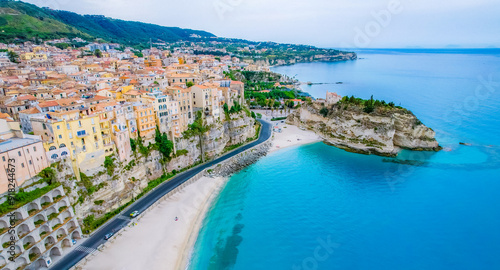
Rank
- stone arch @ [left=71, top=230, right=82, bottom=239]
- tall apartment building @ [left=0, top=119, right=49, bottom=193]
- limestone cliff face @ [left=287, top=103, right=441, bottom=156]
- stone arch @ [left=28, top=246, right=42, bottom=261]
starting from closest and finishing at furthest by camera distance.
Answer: tall apartment building @ [left=0, top=119, right=49, bottom=193], stone arch @ [left=28, top=246, right=42, bottom=261], stone arch @ [left=71, top=230, right=82, bottom=239], limestone cliff face @ [left=287, top=103, right=441, bottom=156]

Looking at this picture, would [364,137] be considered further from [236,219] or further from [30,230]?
[30,230]

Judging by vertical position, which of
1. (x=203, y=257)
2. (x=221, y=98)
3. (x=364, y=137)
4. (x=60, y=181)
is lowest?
(x=203, y=257)

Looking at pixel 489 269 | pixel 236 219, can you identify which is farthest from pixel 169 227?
pixel 489 269

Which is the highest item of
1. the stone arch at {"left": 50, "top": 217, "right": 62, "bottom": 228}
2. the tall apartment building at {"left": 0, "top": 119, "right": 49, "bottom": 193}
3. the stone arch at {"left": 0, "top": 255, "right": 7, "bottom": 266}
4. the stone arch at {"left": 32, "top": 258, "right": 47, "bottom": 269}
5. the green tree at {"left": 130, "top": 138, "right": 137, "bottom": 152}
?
the tall apartment building at {"left": 0, "top": 119, "right": 49, "bottom": 193}

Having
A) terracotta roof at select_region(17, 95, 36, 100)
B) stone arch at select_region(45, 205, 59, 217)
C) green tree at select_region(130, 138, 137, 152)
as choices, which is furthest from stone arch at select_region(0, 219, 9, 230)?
terracotta roof at select_region(17, 95, 36, 100)

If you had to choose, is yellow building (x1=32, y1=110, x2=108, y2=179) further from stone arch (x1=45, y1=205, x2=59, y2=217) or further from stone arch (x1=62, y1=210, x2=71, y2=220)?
stone arch (x1=45, y1=205, x2=59, y2=217)

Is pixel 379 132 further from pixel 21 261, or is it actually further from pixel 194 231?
pixel 21 261

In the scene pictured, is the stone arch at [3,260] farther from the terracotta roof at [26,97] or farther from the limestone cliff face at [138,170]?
the terracotta roof at [26,97]

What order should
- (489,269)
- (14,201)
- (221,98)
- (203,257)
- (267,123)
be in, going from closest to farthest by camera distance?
(14,201) → (489,269) → (203,257) → (221,98) → (267,123)
